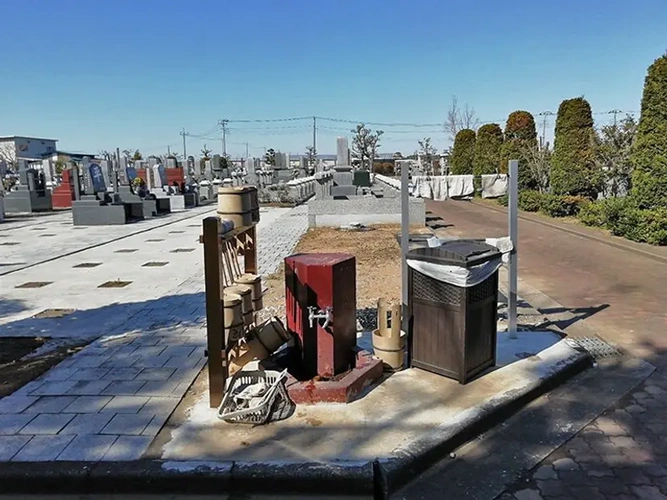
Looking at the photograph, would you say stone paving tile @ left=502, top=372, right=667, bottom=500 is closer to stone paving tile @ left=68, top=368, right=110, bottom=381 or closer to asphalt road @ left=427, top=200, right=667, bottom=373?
asphalt road @ left=427, top=200, right=667, bottom=373

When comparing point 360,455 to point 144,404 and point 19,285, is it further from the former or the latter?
point 19,285

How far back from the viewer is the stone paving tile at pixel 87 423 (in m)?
3.10

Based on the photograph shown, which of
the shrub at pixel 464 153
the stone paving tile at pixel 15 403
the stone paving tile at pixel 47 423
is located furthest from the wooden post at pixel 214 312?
the shrub at pixel 464 153

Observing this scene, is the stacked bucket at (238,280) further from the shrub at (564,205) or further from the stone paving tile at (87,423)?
the shrub at (564,205)

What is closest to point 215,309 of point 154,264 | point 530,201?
point 154,264

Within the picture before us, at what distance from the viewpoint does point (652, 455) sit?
289 cm

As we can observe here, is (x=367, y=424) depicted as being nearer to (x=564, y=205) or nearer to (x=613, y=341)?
(x=613, y=341)

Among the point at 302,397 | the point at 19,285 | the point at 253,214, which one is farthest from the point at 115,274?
the point at 302,397

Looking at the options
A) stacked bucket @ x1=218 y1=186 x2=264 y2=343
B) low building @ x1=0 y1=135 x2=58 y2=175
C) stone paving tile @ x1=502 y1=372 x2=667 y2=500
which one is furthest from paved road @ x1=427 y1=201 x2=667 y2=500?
low building @ x1=0 y1=135 x2=58 y2=175

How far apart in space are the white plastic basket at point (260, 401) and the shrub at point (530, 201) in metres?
16.4

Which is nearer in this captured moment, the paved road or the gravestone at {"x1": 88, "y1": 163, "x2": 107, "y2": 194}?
the paved road

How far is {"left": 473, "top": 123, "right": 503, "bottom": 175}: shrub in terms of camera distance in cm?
2620

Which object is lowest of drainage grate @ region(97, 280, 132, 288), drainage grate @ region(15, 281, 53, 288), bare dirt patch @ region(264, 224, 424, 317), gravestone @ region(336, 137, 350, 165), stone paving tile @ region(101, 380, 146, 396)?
drainage grate @ region(97, 280, 132, 288)

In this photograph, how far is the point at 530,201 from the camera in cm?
1834
